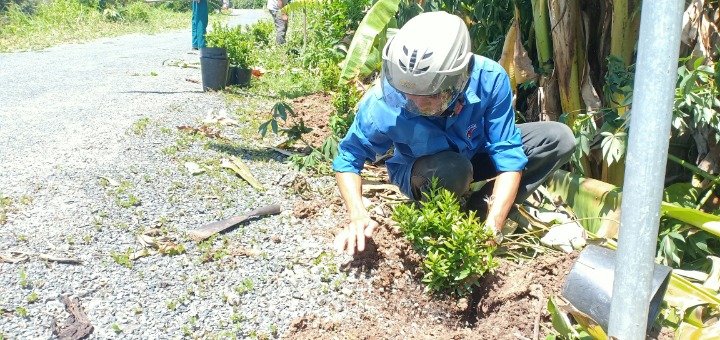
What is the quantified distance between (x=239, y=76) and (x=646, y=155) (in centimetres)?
775

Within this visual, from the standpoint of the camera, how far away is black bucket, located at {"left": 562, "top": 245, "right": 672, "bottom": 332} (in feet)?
8.32

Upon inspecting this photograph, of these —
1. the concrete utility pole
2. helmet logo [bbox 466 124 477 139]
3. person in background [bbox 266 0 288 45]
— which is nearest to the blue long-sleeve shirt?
helmet logo [bbox 466 124 477 139]

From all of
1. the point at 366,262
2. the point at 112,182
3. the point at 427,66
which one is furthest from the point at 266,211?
the point at 427,66

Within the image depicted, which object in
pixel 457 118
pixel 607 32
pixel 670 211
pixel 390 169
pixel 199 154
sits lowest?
pixel 199 154

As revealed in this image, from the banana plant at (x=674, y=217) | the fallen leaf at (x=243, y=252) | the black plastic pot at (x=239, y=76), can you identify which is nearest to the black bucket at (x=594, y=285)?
the banana plant at (x=674, y=217)

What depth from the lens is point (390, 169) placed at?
3.96 metres

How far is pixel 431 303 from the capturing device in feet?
10.3

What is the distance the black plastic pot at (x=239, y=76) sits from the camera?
29.7 ft

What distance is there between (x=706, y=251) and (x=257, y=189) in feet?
9.09

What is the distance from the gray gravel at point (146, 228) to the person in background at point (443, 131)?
504 millimetres

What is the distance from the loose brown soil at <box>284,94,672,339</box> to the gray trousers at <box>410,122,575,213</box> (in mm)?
359

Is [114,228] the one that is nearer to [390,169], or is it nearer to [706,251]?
[390,169]

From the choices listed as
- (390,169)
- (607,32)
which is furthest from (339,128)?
(607,32)

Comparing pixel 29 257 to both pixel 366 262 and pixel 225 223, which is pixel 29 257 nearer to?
pixel 225 223
